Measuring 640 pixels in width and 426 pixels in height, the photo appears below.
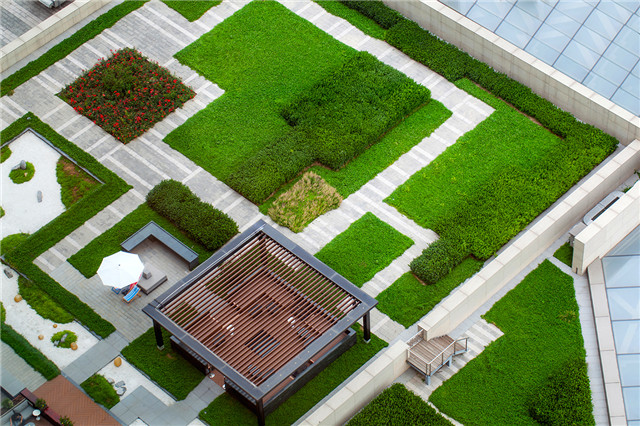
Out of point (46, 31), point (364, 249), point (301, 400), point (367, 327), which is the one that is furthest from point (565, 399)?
point (46, 31)

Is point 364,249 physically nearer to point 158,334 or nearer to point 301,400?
point 301,400

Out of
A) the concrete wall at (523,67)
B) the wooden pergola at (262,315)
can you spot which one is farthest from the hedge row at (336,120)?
the wooden pergola at (262,315)

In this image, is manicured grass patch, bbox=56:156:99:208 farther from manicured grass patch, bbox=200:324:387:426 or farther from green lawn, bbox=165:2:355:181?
manicured grass patch, bbox=200:324:387:426

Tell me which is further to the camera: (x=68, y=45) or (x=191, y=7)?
(x=191, y=7)

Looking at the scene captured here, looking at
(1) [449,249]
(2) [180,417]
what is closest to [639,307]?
(1) [449,249]

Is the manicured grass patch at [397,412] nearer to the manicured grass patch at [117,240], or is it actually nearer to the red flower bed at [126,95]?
the manicured grass patch at [117,240]

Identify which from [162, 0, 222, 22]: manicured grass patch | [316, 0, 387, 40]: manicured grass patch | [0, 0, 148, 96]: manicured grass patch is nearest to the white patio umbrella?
[0, 0, 148, 96]: manicured grass patch

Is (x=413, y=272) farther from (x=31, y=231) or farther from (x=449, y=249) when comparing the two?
(x=31, y=231)
